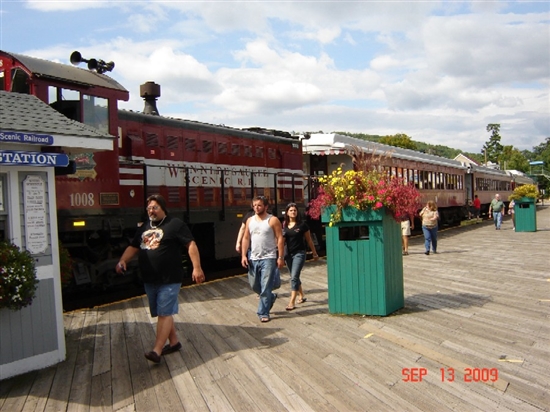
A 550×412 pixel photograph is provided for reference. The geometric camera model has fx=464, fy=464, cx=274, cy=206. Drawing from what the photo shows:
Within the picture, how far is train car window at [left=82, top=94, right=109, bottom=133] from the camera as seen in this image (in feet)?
Answer: 24.0

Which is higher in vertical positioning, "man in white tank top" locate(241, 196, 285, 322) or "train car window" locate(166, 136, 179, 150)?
"train car window" locate(166, 136, 179, 150)

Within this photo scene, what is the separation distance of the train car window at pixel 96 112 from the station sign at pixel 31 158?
117 inches

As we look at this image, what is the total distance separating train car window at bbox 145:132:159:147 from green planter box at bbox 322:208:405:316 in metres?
4.83

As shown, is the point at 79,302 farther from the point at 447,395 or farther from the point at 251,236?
the point at 447,395

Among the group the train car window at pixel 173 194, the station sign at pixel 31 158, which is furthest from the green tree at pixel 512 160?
the station sign at pixel 31 158

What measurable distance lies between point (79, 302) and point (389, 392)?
18.3ft

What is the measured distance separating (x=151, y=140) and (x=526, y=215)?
609 inches

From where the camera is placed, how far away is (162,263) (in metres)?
4.66

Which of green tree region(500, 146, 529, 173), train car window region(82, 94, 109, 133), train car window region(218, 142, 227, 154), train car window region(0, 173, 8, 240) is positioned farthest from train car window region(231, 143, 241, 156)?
green tree region(500, 146, 529, 173)

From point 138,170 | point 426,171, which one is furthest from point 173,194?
point 426,171

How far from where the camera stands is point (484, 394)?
12.3ft

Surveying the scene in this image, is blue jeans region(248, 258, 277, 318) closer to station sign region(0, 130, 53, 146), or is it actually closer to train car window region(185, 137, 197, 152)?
station sign region(0, 130, 53, 146)

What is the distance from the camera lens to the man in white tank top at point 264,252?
235 inches

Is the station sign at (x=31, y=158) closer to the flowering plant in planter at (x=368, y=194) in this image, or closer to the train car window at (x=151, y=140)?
the flowering plant in planter at (x=368, y=194)
